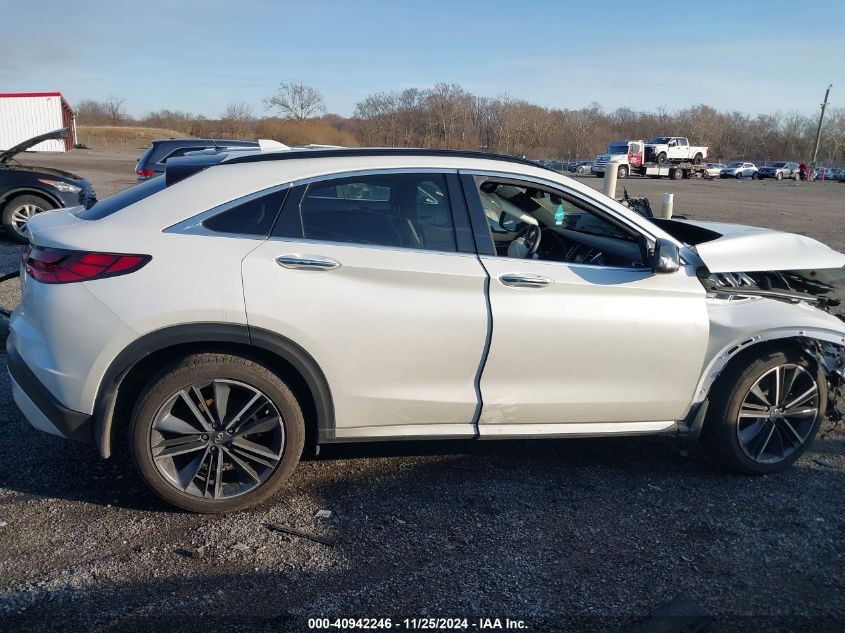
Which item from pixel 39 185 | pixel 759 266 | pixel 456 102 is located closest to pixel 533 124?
pixel 456 102

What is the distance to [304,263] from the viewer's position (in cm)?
337

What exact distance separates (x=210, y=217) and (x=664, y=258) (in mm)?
2376

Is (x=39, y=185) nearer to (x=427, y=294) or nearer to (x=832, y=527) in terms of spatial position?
(x=427, y=294)

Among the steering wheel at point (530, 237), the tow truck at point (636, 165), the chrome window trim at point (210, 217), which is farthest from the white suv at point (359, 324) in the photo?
the tow truck at point (636, 165)

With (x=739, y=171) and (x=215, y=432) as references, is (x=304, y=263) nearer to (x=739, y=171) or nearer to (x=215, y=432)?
(x=215, y=432)

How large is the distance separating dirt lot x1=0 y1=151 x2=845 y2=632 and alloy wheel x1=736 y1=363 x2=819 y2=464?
0.64 feet

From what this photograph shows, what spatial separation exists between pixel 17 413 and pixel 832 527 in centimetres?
503

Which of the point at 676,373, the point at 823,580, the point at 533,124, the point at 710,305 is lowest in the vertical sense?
the point at 823,580

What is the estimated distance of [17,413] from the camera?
467cm

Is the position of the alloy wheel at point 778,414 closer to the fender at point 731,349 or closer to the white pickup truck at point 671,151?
the fender at point 731,349

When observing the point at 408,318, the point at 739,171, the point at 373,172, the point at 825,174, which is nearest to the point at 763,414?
the point at 408,318

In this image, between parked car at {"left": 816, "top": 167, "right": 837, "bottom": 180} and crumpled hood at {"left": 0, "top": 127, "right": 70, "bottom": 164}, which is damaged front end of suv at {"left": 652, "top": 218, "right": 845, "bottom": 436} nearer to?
crumpled hood at {"left": 0, "top": 127, "right": 70, "bottom": 164}

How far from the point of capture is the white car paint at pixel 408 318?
10.6ft

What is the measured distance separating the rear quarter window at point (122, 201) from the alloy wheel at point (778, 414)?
3.51 m
